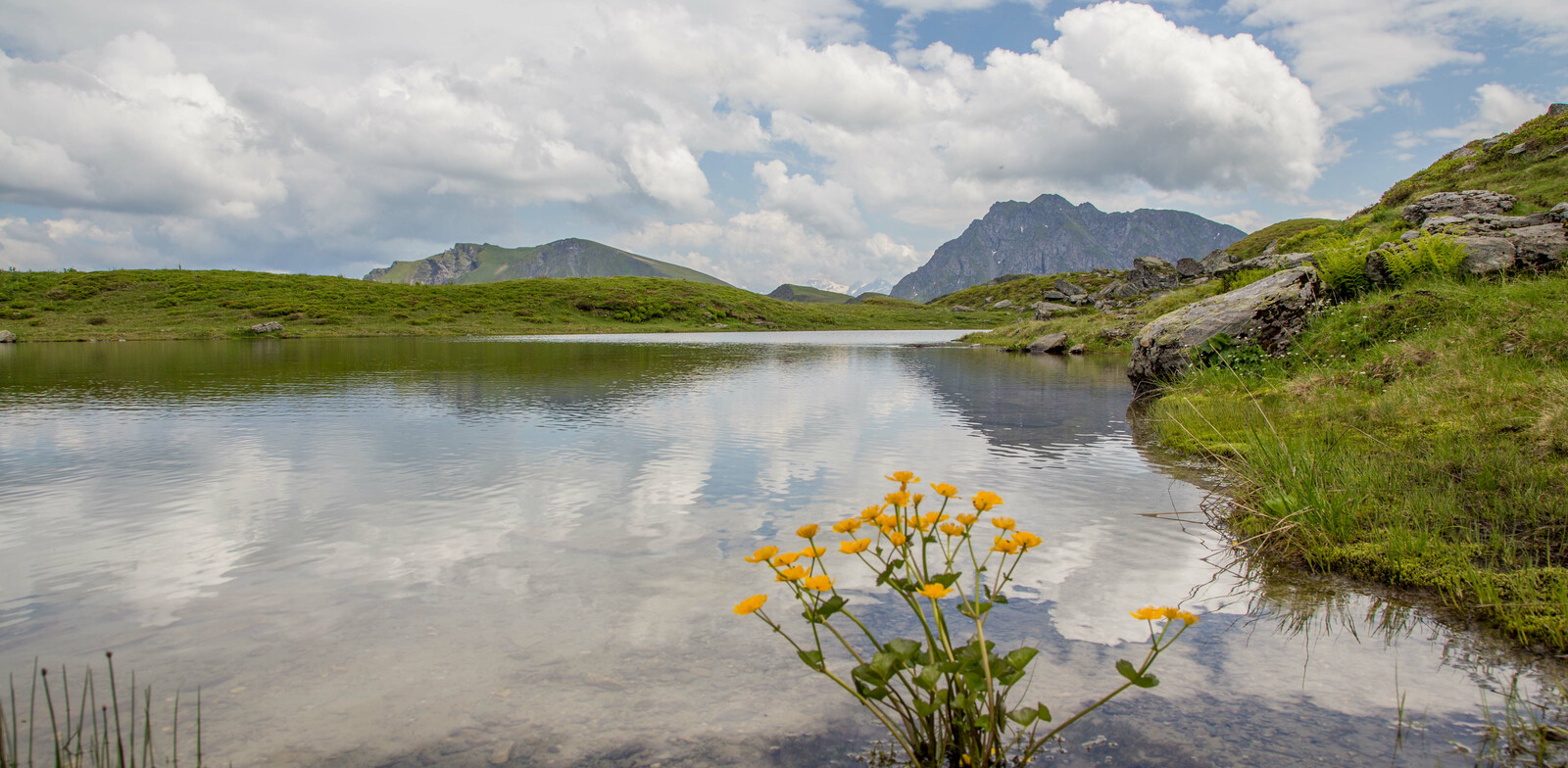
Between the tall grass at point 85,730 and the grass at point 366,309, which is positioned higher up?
the grass at point 366,309

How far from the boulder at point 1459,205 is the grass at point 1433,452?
62.2 ft

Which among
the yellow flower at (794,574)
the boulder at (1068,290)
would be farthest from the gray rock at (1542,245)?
the boulder at (1068,290)

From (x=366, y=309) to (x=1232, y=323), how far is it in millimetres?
104887

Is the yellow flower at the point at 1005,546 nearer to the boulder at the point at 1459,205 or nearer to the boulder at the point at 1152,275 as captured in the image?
the boulder at the point at 1459,205

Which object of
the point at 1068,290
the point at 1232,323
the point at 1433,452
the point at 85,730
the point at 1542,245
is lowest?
the point at 85,730

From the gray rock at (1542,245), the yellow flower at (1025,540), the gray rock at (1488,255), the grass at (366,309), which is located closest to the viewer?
the yellow flower at (1025,540)

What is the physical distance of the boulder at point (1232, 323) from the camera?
17.7 m

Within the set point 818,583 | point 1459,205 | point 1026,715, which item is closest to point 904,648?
point 818,583

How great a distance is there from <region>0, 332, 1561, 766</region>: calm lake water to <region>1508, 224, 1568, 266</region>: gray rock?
342 inches

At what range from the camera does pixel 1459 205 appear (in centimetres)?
2869

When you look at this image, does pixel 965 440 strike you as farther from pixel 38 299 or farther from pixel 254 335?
pixel 38 299

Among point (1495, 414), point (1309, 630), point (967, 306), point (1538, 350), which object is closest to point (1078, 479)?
point (1495, 414)

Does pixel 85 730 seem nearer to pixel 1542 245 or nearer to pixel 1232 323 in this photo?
pixel 1232 323

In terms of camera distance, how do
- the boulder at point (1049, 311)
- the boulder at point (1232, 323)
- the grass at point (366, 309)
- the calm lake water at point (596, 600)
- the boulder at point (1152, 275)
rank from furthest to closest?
the boulder at point (1152, 275), the grass at point (366, 309), the boulder at point (1049, 311), the boulder at point (1232, 323), the calm lake water at point (596, 600)
